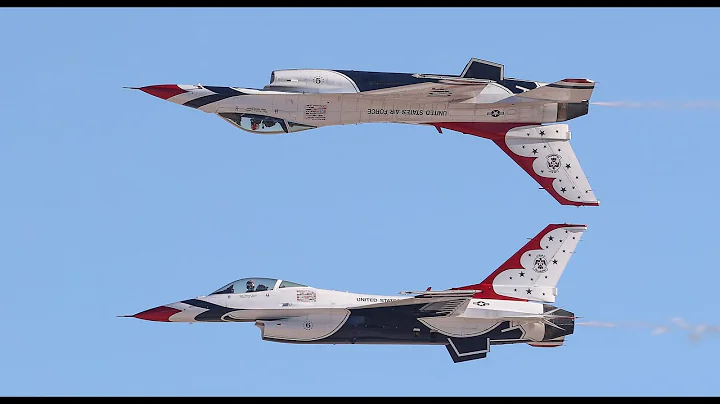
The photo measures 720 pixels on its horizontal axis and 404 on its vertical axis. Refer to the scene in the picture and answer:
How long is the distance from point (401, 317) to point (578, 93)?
6.61m

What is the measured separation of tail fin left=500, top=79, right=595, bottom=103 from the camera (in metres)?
46.9

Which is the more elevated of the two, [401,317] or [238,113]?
[238,113]

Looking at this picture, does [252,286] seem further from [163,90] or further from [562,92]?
[562,92]

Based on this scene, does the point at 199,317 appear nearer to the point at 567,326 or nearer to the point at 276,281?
the point at 276,281

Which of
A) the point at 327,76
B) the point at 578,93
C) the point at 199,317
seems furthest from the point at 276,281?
the point at 578,93

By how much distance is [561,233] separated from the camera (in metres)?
47.2

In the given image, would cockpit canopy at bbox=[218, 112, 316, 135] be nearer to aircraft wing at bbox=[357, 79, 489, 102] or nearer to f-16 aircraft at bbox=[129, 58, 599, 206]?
f-16 aircraft at bbox=[129, 58, 599, 206]

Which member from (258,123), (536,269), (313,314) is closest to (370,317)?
(313,314)

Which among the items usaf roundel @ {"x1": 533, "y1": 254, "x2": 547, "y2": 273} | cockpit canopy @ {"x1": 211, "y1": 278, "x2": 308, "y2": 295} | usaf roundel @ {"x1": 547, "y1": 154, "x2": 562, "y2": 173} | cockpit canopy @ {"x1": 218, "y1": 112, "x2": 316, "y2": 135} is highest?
cockpit canopy @ {"x1": 218, "y1": 112, "x2": 316, "y2": 135}

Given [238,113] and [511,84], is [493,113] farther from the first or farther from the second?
[238,113]

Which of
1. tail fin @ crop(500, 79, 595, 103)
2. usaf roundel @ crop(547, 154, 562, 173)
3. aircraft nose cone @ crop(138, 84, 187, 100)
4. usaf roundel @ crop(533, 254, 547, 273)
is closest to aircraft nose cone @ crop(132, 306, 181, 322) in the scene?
aircraft nose cone @ crop(138, 84, 187, 100)

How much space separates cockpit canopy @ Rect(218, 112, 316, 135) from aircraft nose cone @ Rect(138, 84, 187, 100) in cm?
118

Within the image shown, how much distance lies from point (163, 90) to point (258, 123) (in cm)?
229

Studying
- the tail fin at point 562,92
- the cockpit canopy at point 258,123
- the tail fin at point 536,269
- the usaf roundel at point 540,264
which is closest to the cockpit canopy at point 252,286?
the cockpit canopy at point 258,123
